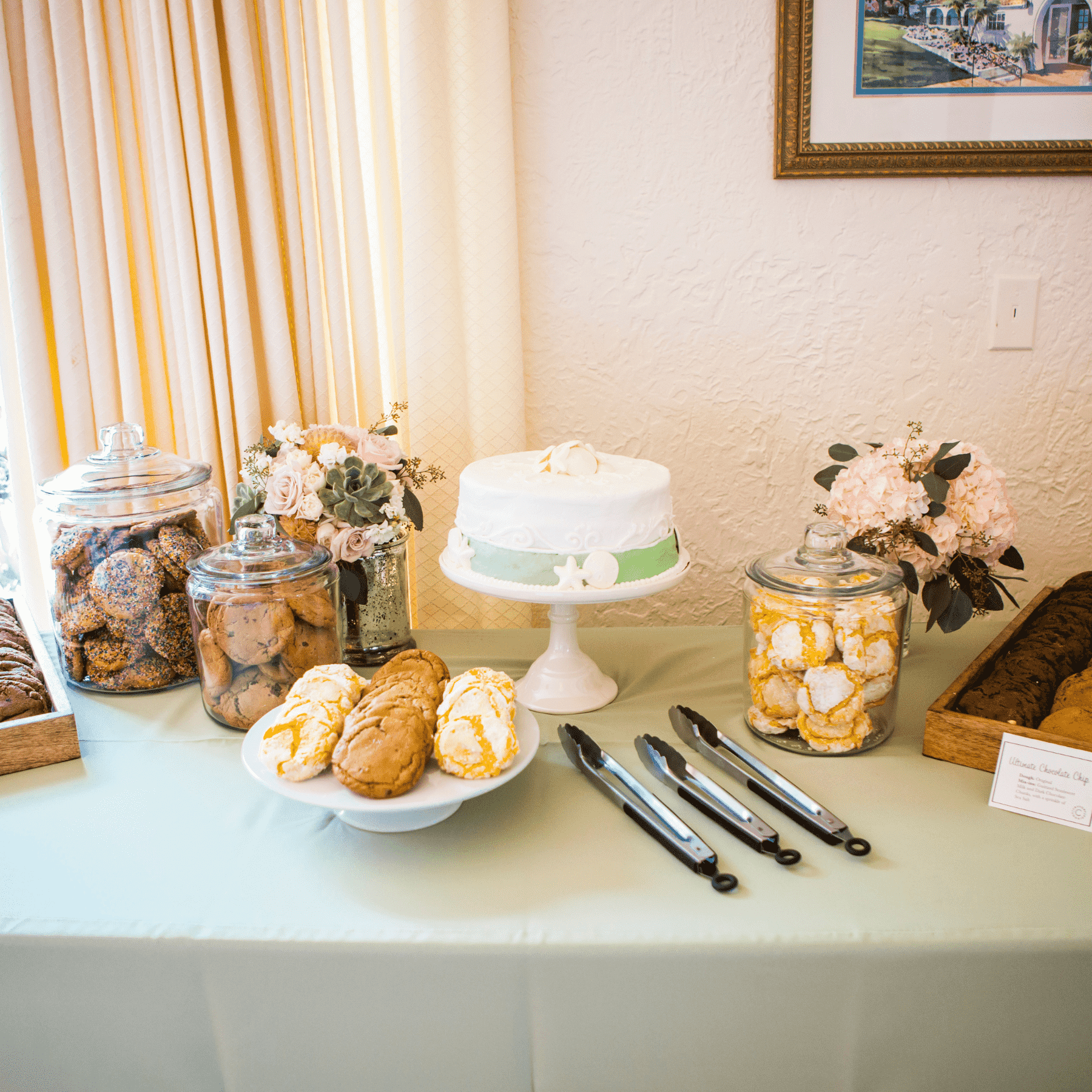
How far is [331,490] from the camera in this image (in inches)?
49.2

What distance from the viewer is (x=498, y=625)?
62.9 inches

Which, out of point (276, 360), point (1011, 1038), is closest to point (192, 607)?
point (276, 360)

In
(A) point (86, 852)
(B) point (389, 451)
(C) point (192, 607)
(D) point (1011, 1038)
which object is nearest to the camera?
(D) point (1011, 1038)

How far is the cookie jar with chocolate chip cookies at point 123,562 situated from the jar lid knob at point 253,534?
0.15m

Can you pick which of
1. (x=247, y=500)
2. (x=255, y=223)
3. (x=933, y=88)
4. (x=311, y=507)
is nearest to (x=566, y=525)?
(x=311, y=507)

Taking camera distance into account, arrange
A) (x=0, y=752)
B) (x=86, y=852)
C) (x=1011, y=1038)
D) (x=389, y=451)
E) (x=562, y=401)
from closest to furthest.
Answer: (x=1011, y=1038) → (x=86, y=852) → (x=0, y=752) → (x=389, y=451) → (x=562, y=401)

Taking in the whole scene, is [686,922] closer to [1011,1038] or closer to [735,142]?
[1011,1038]

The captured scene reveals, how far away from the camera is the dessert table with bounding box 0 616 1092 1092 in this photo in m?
0.76

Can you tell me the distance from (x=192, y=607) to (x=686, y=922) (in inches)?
28.2

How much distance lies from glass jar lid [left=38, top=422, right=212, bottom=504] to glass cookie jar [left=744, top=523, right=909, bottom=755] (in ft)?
2.61

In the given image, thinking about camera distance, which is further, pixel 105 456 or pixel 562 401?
pixel 562 401

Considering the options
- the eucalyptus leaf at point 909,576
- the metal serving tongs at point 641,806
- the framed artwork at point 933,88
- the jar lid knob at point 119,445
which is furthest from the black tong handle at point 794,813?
the framed artwork at point 933,88

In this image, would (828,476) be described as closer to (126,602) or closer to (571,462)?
(571,462)

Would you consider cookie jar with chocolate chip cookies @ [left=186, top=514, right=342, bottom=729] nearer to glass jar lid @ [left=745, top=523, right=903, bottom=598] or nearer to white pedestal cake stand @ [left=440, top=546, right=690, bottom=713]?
white pedestal cake stand @ [left=440, top=546, right=690, bottom=713]
